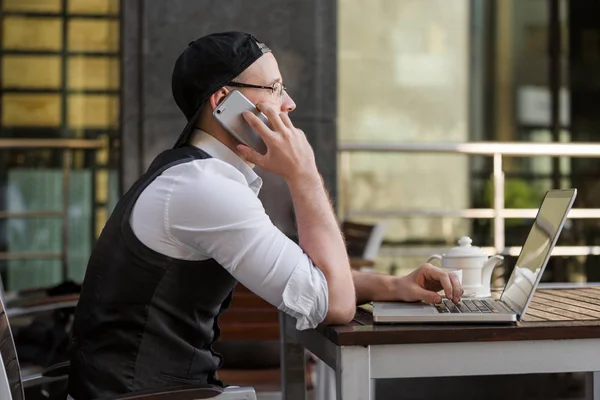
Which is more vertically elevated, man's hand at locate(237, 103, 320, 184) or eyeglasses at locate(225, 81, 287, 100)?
eyeglasses at locate(225, 81, 287, 100)

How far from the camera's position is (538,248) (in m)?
1.80

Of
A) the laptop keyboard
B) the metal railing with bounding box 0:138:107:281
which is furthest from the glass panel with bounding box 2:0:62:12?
the laptop keyboard

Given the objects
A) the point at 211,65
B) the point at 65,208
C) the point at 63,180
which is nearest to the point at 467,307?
the point at 211,65

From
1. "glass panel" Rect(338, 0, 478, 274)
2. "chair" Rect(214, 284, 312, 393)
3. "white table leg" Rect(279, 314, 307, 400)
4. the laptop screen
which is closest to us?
the laptop screen

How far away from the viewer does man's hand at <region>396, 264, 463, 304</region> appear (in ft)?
5.75

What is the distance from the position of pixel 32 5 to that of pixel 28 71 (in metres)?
0.38

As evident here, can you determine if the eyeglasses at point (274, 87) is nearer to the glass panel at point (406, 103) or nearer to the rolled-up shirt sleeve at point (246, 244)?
the rolled-up shirt sleeve at point (246, 244)

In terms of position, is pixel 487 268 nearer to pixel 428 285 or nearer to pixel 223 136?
pixel 428 285

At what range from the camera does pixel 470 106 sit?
629 cm

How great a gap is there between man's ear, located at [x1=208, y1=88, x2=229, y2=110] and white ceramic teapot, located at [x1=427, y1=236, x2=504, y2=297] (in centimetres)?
52

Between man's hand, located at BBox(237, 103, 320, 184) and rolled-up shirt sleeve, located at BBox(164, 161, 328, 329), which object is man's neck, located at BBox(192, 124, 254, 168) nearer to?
man's hand, located at BBox(237, 103, 320, 184)

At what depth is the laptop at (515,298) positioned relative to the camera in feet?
5.17

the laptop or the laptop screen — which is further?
the laptop screen

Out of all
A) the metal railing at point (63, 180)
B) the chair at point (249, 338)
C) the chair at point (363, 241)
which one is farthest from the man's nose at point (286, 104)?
the metal railing at point (63, 180)
